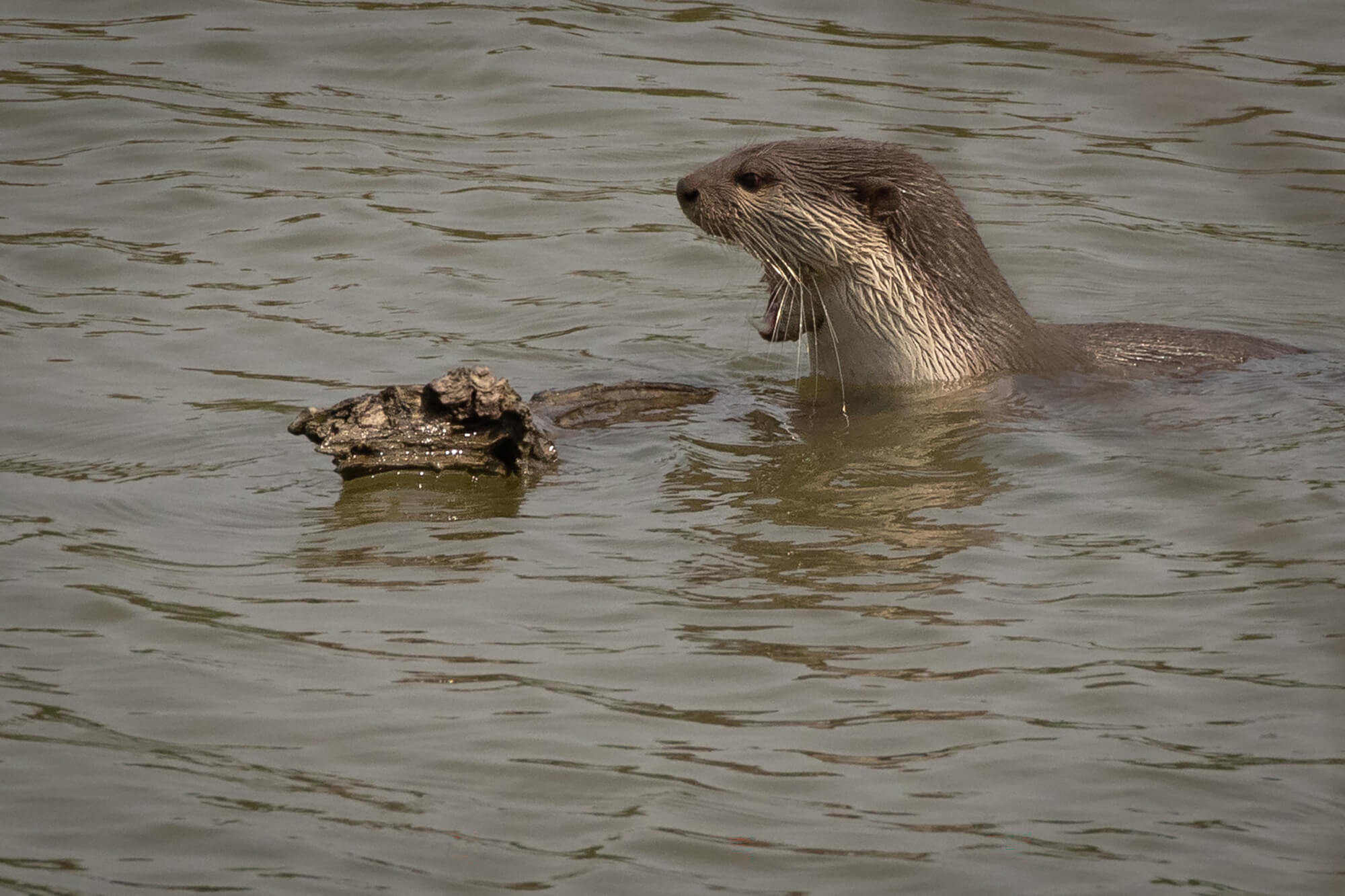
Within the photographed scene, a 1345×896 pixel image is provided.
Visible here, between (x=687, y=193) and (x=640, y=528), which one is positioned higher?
(x=687, y=193)

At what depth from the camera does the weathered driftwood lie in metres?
5.41

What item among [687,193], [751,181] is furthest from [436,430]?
[751,181]

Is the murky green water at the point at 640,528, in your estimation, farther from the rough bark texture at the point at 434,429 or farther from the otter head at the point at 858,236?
the otter head at the point at 858,236

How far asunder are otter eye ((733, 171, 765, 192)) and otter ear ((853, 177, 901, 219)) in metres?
0.38

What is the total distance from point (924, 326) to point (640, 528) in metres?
2.00

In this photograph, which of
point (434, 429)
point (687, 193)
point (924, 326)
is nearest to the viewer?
point (434, 429)

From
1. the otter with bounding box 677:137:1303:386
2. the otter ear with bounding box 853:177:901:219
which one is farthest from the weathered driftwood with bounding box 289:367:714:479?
the otter ear with bounding box 853:177:901:219

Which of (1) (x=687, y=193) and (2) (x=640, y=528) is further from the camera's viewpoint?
(1) (x=687, y=193)

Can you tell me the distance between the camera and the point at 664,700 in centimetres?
394

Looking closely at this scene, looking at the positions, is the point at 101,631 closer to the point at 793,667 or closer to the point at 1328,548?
the point at 793,667

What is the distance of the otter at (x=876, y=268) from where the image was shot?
6.56 meters

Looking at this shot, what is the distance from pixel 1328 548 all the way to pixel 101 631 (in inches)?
135

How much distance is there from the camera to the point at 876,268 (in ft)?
21.7

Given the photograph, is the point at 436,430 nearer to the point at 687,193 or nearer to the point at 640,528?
the point at 640,528
